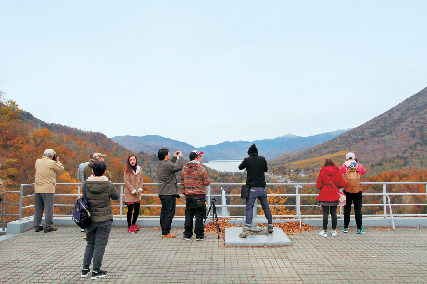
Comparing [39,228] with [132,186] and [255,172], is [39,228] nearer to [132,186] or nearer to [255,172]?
[132,186]

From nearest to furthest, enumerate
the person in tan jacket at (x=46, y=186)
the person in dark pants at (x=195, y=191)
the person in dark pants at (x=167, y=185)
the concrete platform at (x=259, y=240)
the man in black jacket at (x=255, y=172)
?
the concrete platform at (x=259, y=240) < the man in black jacket at (x=255, y=172) < the person in dark pants at (x=195, y=191) < the person in dark pants at (x=167, y=185) < the person in tan jacket at (x=46, y=186)

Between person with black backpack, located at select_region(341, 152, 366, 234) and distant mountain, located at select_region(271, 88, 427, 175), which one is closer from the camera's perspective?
person with black backpack, located at select_region(341, 152, 366, 234)

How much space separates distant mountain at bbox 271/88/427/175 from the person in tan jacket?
86.1 meters

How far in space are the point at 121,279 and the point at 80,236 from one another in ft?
10.3

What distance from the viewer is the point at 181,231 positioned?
8.02 metres

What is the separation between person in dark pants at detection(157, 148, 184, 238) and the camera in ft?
24.0

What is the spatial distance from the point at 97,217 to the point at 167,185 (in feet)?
8.25

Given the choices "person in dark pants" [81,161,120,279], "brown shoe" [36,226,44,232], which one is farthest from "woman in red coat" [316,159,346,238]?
"brown shoe" [36,226,44,232]

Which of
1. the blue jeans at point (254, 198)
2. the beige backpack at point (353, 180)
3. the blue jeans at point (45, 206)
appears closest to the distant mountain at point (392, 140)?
the beige backpack at point (353, 180)

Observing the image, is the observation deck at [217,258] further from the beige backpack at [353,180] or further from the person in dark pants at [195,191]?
the beige backpack at [353,180]

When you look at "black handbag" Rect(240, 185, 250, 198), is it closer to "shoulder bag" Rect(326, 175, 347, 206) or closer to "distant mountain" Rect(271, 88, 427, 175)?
"shoulder bag" Rect(326, 175, 347, 206)

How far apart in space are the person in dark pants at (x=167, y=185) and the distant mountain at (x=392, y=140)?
84.9m

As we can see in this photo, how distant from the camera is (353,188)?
762cm

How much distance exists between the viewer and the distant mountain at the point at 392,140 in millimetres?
88000
